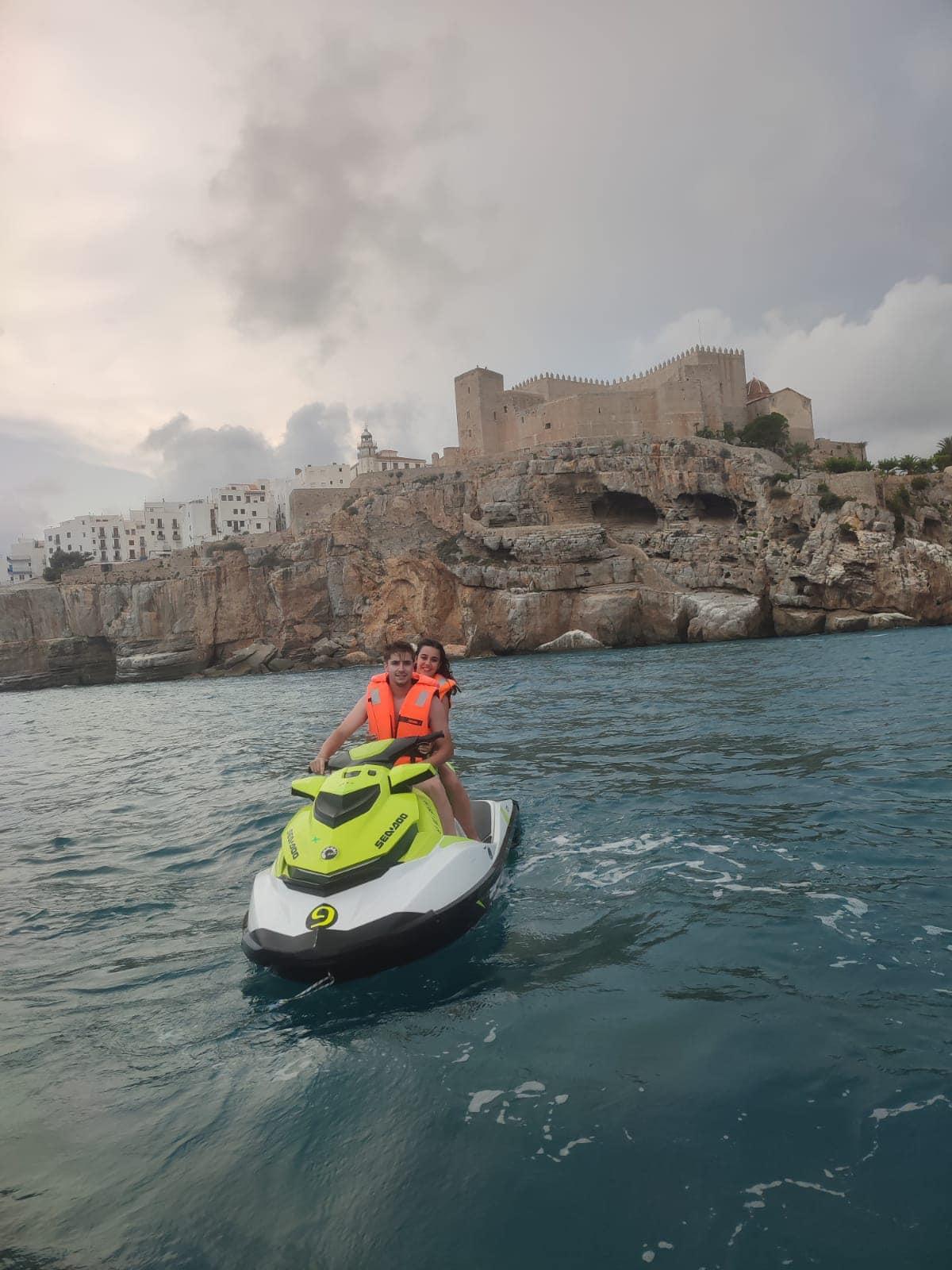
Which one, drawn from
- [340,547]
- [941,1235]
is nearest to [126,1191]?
[941,1235]

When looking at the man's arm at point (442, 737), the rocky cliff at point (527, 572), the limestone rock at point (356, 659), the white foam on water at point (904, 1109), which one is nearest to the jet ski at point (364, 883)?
the man's arm at point (442, 737)

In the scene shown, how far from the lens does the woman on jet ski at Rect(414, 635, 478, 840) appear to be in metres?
5.67

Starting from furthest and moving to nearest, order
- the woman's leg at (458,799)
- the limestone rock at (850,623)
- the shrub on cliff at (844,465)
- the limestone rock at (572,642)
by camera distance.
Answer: the shrub on cliff at (844,465)
the limestone rock at (572,642)
the limestone rock at (850,623)
the woman's leg at (458,799)

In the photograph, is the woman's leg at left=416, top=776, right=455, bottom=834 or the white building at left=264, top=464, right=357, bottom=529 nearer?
the woman's leg at left=416, top=776, right=455, bottom=834

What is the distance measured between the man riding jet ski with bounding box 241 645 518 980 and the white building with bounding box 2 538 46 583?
10396 centimetres

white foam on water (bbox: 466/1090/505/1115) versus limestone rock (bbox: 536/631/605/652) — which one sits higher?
limestone rock (bbox: 536/631/605/652)

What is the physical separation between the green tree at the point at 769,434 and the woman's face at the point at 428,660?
53.1 metres

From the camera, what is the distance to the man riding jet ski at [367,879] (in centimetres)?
398

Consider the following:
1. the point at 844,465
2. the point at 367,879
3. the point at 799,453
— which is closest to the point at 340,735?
the point at 367,879

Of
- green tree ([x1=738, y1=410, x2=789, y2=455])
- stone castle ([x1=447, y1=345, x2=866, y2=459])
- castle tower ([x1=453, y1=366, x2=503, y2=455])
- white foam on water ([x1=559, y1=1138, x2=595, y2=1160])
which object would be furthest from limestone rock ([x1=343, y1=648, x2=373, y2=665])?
white foam on water ([x1=559, y1=1138, x2=595, y2=1160])

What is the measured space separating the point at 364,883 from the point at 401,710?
1740 mm

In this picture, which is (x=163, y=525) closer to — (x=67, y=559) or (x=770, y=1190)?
(x=67, y=559)

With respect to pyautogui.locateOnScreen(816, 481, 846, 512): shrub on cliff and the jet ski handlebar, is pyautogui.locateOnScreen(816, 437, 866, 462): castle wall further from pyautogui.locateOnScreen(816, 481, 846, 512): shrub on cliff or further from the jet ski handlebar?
the jet ski handlebar

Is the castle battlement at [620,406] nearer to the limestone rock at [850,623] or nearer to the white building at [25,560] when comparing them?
the limestone rock at [850,623]
